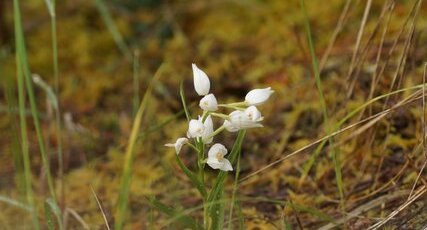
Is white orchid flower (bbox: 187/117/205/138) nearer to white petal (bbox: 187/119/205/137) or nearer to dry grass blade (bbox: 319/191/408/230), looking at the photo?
white petal (bbox: 187/119/205/137)

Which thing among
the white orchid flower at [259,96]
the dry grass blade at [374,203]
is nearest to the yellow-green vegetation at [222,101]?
the dry grass blade at [374,203]

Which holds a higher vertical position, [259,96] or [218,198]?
[259,96]

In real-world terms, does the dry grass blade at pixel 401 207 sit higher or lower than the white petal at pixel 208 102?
lower

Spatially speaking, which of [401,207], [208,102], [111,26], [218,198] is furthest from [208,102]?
[111,26]

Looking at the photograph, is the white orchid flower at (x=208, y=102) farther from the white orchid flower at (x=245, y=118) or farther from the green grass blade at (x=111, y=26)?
the green grass blade at (x=111, y=26)

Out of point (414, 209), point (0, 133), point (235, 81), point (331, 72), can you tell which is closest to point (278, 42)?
point (235, 81)

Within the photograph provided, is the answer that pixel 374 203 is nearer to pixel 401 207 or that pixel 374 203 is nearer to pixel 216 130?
pixel 401 207

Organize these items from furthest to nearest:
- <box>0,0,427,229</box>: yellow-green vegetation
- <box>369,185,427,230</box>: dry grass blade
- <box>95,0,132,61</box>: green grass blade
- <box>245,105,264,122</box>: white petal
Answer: <box>95,0,132,61</box>: green grass blade → <box>0,0,427,229</box>: yellow-green vegetation → <box>369,185,427,230</box>: dry grass blade → <box>245,105,264,122</box>: white petal

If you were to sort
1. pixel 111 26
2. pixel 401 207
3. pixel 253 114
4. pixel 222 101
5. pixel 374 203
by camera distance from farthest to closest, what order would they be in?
pixel 222 101 < pixel 111 26 < pixel 374 203 < pixel 401 207 < pixel 253 114

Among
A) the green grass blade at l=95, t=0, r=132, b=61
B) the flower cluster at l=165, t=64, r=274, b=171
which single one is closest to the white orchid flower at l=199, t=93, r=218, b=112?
the flower cluster at l=165, t=64, r=274, b=171
